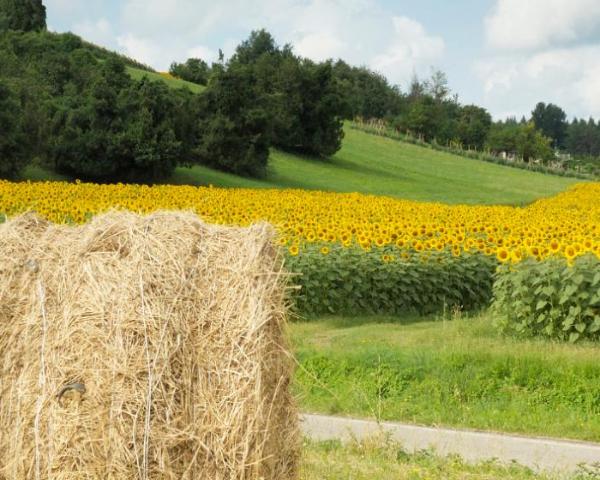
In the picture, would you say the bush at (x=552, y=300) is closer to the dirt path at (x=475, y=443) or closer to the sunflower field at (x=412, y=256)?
the sunflower field at (x=412, y=256)

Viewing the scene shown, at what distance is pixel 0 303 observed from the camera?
4969 mm

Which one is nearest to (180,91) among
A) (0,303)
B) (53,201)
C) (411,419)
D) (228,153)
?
(228,153)

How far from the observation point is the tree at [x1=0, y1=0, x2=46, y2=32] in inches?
2315

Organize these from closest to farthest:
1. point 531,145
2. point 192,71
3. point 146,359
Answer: point 146,359
point 192,71
point 531,145

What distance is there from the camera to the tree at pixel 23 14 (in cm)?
5881

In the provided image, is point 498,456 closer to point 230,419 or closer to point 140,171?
point 230,419

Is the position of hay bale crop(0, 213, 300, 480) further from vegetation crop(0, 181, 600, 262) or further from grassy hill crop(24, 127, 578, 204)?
grassy hill crop(24, 127, 578, 204)

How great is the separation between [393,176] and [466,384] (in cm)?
4107

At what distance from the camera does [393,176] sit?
50.2 m

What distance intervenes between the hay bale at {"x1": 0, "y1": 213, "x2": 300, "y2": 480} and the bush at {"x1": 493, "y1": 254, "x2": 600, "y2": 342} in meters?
7.34

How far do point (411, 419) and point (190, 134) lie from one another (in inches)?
1151

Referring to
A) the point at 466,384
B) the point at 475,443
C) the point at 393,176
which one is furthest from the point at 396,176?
the point at 475,443

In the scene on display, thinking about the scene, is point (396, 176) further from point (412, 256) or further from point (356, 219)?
point (412, 256)

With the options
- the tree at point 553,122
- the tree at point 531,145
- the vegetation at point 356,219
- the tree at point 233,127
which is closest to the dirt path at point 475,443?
the vegetation at point 356,219
